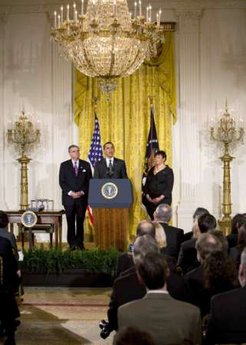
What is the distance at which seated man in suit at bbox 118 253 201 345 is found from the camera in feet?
10.9

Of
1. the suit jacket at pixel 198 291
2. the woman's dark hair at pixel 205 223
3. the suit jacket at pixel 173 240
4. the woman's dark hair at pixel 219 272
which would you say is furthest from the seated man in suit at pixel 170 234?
the woman's dark hair at pixel 219 272

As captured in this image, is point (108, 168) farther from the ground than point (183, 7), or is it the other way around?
point (183, 7)

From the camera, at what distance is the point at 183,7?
12.3 m

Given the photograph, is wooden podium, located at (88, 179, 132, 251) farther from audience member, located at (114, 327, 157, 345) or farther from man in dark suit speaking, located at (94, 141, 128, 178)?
audience member, located at (114, 327, 157, 345)

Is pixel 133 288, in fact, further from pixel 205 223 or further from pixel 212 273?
pixel 205 223

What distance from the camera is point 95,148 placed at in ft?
39.8

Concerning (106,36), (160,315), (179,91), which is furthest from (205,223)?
(179,91)

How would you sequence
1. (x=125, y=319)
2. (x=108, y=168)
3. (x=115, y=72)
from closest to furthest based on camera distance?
(x=125, y=319) < (x=115, y=72) < (x=108, y=168)

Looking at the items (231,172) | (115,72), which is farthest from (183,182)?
(115,72)

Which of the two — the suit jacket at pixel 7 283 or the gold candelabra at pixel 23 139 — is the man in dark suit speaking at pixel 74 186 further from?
the suit jacket at pixel 7 283

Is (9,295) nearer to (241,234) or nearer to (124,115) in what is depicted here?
(241,234)

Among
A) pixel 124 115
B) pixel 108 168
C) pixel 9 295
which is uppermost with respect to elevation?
pixel 124 115

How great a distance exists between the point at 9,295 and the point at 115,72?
13.7 feet

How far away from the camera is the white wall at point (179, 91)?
40.5 feet
